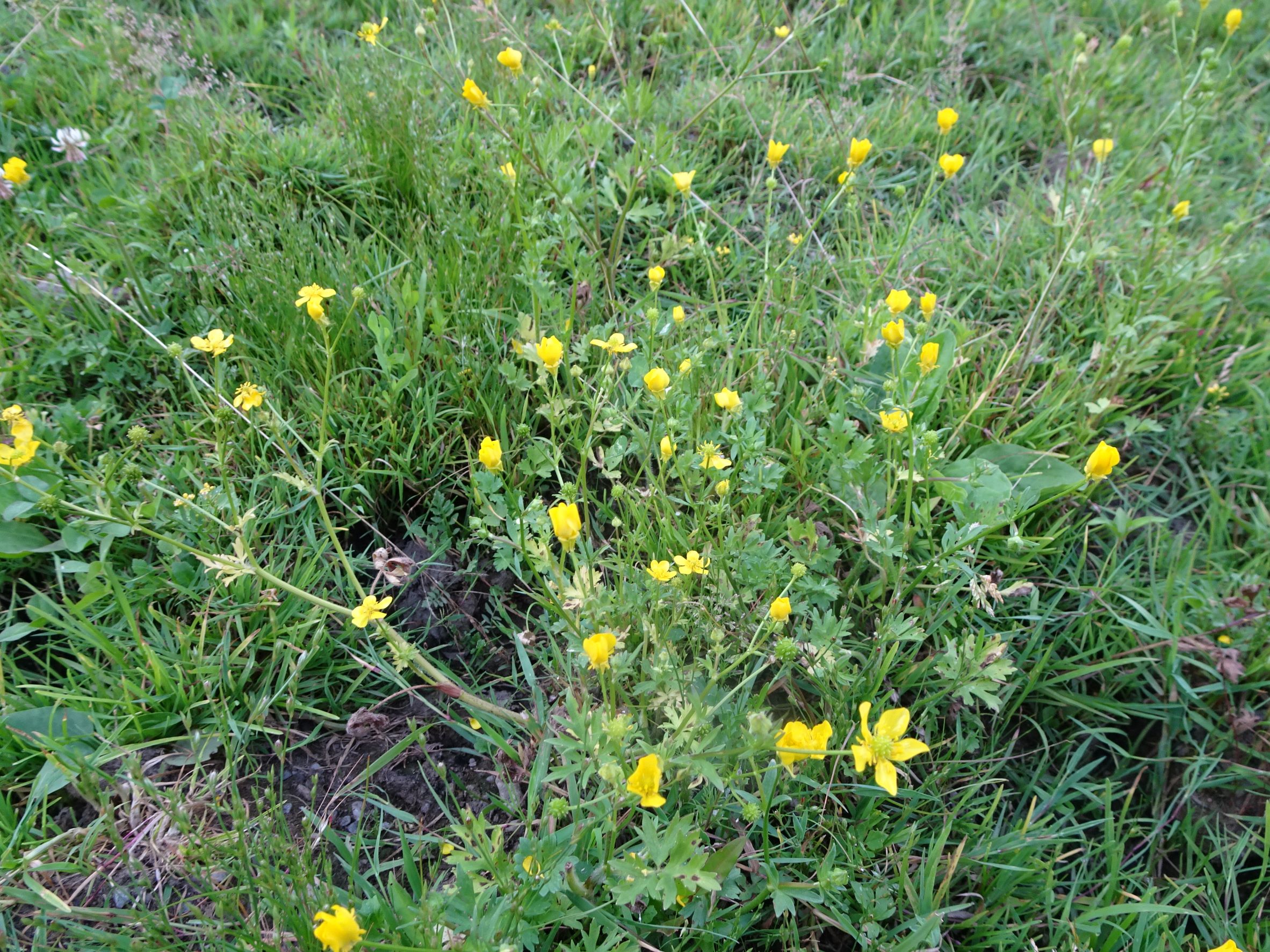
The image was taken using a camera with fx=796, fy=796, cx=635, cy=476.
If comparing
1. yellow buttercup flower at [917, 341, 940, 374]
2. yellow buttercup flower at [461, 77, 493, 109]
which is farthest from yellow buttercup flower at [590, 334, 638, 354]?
yellow buttercup flower at [461, 77, 493, 109]

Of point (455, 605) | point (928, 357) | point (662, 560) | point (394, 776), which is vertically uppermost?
point (928, 357)

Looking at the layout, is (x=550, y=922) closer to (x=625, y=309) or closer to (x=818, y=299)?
(x=625, y=309)

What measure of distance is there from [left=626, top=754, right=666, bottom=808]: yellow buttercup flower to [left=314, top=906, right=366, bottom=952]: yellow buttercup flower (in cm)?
41

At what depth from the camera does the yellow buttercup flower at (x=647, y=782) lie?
115 cm

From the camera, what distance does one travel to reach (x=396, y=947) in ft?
3.60

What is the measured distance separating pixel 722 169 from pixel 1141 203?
1.39m

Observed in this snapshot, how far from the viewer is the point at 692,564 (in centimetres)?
146

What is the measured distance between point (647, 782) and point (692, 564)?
1.37ft

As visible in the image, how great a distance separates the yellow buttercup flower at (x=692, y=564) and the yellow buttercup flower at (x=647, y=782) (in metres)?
0.36

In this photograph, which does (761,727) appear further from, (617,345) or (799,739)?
(617,345)

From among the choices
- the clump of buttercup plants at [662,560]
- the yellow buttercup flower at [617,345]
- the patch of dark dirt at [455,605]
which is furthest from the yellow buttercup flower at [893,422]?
the patch of dark dirt at [455,605]

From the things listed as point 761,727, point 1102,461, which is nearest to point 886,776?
point 761,727

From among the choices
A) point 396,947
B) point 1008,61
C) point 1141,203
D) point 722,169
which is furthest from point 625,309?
point 1008,61

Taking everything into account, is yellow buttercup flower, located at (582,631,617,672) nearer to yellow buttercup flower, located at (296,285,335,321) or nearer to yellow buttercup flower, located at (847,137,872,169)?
yellow buttercup flower, located at (296,285,335,321)
